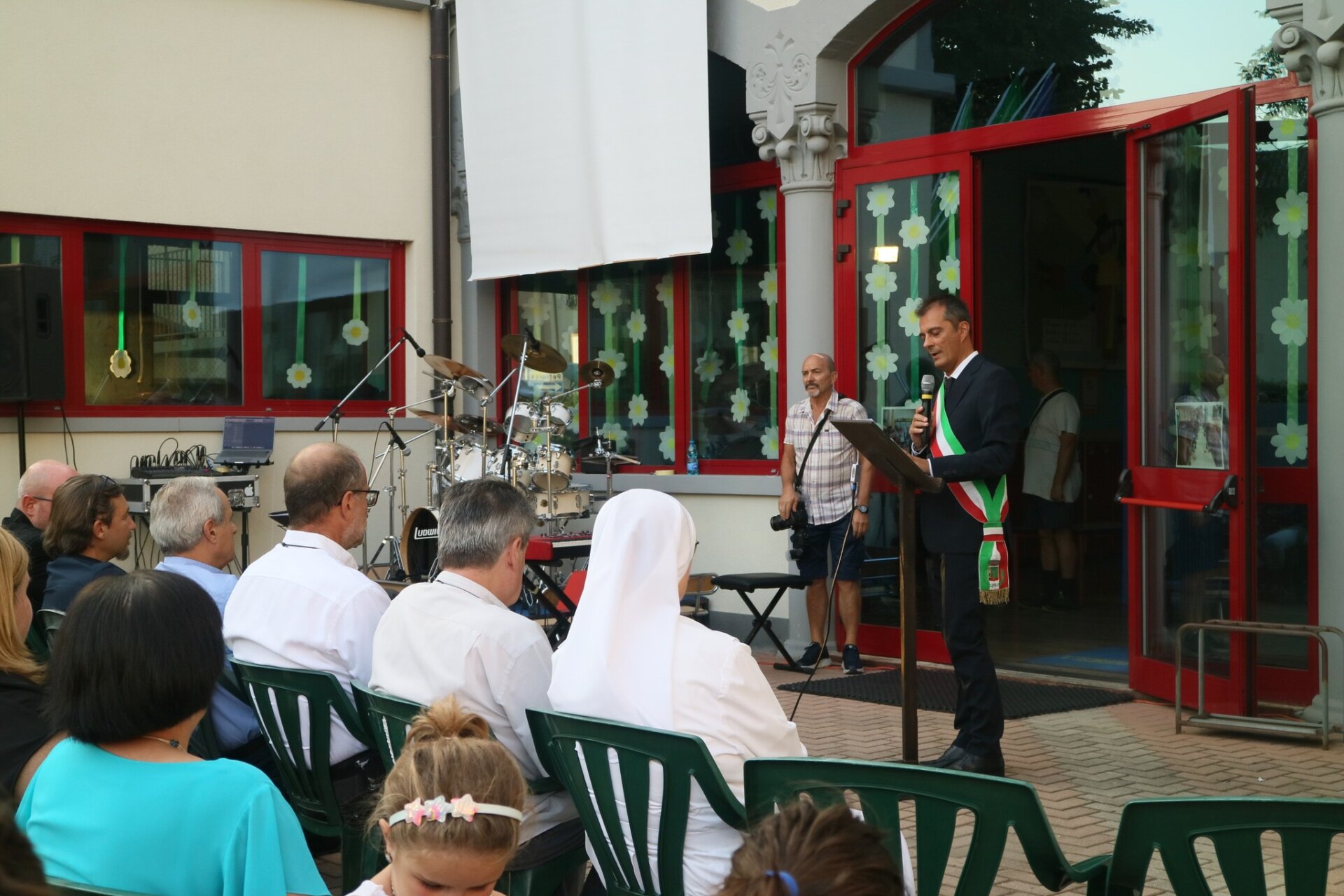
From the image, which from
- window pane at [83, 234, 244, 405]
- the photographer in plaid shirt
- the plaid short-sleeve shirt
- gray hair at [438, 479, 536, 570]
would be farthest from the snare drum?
gray hair at [438, 479, 536, 570]

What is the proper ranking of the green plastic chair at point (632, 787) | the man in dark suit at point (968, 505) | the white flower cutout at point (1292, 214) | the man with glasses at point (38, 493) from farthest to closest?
1. the white flower cutout at point (1292, 214)
2. the man with glasses at point (38, 493)
3. the man in dark suit at point (968, 505)
4. the green plastic chair at point (632, 787)

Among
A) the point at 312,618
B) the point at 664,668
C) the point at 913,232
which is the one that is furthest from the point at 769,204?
the point at 664,668

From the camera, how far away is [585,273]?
11.2 metres

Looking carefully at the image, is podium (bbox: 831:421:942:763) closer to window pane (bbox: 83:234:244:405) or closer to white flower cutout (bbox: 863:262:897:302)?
white flower cutout (bbox: 863:262:897:302)

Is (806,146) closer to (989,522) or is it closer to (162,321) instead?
→ (989,522)

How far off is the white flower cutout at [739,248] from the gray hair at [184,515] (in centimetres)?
569

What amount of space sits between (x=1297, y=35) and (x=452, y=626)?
5.13m

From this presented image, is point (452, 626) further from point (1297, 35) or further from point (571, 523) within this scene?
point (571, 523)

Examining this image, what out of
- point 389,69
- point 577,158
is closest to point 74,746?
point 577,158

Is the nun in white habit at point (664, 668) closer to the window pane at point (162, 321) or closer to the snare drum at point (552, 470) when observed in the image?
the snare drum at point (552, 470)

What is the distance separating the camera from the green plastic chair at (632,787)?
279 cm

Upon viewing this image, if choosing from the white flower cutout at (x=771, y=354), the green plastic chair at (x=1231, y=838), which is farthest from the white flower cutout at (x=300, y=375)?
the green plastic chair at (x=1231, y=838)

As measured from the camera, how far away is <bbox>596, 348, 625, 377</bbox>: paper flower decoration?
35.9 ft

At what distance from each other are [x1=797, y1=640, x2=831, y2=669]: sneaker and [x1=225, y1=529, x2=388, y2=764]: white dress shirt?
4967 millimetres
